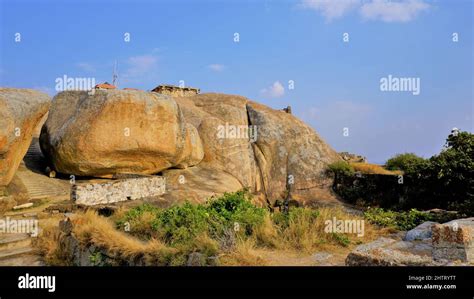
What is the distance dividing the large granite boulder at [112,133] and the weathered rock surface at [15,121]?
1.71 metres

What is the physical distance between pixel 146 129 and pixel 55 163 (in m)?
4.50

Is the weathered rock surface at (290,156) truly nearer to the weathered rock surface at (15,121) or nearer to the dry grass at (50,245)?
the weathered rock surface at (15,121)

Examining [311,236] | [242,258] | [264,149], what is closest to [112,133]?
[264,149]

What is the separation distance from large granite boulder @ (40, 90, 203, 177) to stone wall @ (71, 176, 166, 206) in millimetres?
2331

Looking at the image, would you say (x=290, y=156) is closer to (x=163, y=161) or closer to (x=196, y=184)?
(x=196, y=184)

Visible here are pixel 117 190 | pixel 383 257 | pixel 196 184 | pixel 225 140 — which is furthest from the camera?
pixel 225 140

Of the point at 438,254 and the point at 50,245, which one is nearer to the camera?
the point at 438,254

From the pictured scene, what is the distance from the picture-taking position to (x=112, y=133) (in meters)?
16.1

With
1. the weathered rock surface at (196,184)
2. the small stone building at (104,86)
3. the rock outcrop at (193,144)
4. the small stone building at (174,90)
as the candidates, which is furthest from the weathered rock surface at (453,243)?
the small stone building at (104,86)

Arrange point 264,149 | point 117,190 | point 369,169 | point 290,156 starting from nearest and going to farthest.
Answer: point 117,190, point 369,169, point 290,156, point 264,149

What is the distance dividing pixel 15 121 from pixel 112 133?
13.0ft
